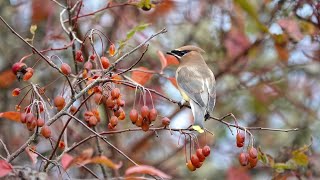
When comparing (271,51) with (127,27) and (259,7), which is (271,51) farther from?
(127,27)

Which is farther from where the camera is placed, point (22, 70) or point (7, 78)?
point (7, 78)

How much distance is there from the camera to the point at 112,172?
439cm

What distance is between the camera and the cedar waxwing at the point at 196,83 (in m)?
3.91

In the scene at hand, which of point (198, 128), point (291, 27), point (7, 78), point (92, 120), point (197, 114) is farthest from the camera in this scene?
point (291, 27)

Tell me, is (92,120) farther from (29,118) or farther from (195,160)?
(195,160)

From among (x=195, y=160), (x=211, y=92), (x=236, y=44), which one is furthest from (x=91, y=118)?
(x=236, y=44)

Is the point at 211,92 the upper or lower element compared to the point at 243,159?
lower

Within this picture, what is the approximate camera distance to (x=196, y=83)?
4.29 m

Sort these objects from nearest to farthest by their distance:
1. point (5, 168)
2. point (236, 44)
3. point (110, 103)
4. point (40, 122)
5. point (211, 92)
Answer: point (5, 168) < point (40, 122) < point (110, 103) < point (211, 92) < point (236, 44)

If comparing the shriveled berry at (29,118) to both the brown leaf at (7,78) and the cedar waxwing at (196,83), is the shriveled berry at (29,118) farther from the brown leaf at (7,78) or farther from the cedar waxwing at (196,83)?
the brown leaf at (7,78)

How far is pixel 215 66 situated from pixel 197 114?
5.56 feet

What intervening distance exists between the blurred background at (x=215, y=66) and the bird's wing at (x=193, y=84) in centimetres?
42

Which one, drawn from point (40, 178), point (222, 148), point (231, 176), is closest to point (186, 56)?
point (231, 176)

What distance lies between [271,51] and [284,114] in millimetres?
577
